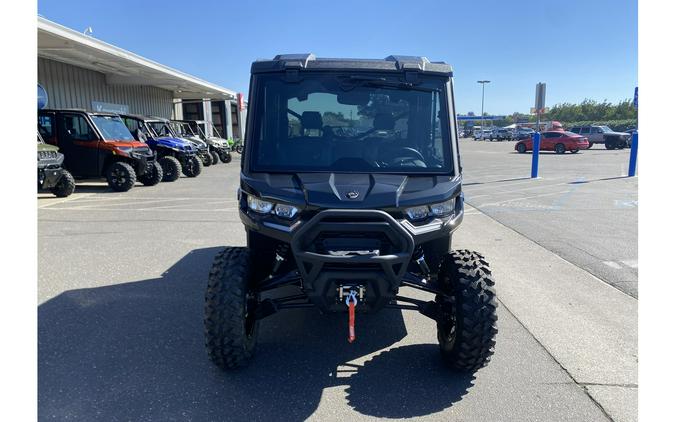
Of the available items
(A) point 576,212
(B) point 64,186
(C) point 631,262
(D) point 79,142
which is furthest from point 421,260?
(D) point 79,142

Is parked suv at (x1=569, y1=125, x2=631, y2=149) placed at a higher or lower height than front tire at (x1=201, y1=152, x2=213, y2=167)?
higher

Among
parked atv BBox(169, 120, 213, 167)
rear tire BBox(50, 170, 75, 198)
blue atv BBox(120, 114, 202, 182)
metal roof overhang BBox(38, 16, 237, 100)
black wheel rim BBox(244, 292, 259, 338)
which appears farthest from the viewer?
parked atv BBox(169, 120, 213, 167)

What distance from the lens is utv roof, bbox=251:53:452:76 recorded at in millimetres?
3279

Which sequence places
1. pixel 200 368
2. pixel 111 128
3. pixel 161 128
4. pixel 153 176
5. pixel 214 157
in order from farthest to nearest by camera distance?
pixel 214 157
pixel 161 128
pixel 153 176
pixel 111 128
pixel 200 368

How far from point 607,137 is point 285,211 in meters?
36.4

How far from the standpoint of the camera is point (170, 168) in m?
14.4

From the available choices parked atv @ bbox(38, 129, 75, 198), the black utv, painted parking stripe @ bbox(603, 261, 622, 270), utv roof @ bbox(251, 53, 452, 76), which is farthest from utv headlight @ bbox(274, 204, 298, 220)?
parked atv @ bbox(38, 129, 75, 198)

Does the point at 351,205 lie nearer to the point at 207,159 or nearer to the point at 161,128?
the point at 161,128

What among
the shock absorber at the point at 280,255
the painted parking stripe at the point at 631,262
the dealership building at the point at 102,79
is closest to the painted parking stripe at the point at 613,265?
the painted parking stripe at the point at 631,262

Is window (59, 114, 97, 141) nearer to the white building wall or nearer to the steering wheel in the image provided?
the white building wall

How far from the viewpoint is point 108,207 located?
9867 mm

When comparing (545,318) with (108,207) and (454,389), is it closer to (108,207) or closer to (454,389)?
(454,389)

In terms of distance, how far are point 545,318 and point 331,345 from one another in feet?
7.07

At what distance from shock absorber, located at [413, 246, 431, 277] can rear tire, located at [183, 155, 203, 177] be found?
1384 centimetres
